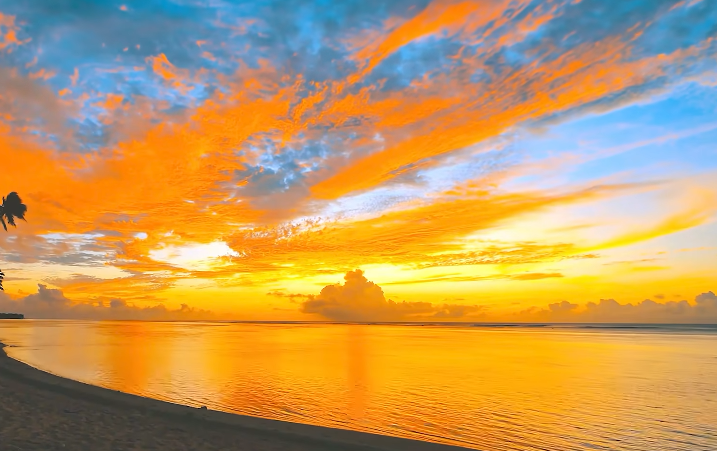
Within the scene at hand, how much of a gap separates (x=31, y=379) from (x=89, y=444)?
15339 mm

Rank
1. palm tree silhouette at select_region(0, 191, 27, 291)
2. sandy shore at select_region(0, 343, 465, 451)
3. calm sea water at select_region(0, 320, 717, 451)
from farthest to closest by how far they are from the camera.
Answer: palm tree silhouette at select_region(0, 191, 27, 291) → calm sea water at select_region(0, 320, 717, 451) → sandy shore at select_region(0, 343, 465, 451)

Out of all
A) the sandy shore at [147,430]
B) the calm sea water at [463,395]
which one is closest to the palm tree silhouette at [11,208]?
the calm sea water at [463,395]

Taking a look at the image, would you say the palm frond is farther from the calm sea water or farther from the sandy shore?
the sandy shore

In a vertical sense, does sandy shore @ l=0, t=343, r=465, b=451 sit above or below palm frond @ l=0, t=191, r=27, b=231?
below

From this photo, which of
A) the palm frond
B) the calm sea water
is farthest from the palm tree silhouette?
the calm sea water

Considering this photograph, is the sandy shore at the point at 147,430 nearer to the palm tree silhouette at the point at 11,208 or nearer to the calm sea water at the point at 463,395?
the calm sea water at the point at 463,395

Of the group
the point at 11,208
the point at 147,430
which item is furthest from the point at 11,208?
the point at 147,430

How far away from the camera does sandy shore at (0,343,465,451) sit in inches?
501

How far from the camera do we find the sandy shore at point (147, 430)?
1274 cm

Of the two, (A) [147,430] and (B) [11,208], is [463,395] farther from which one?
(B) [11,208]

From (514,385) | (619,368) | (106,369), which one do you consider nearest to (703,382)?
(619,368)

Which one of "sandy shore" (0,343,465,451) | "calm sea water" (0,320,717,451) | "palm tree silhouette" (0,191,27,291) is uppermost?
"palm tree silhouette" (0,191,27,291)

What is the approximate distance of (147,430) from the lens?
47.9 ft

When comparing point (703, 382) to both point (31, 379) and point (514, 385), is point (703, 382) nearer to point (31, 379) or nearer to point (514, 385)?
point (514, 385)
